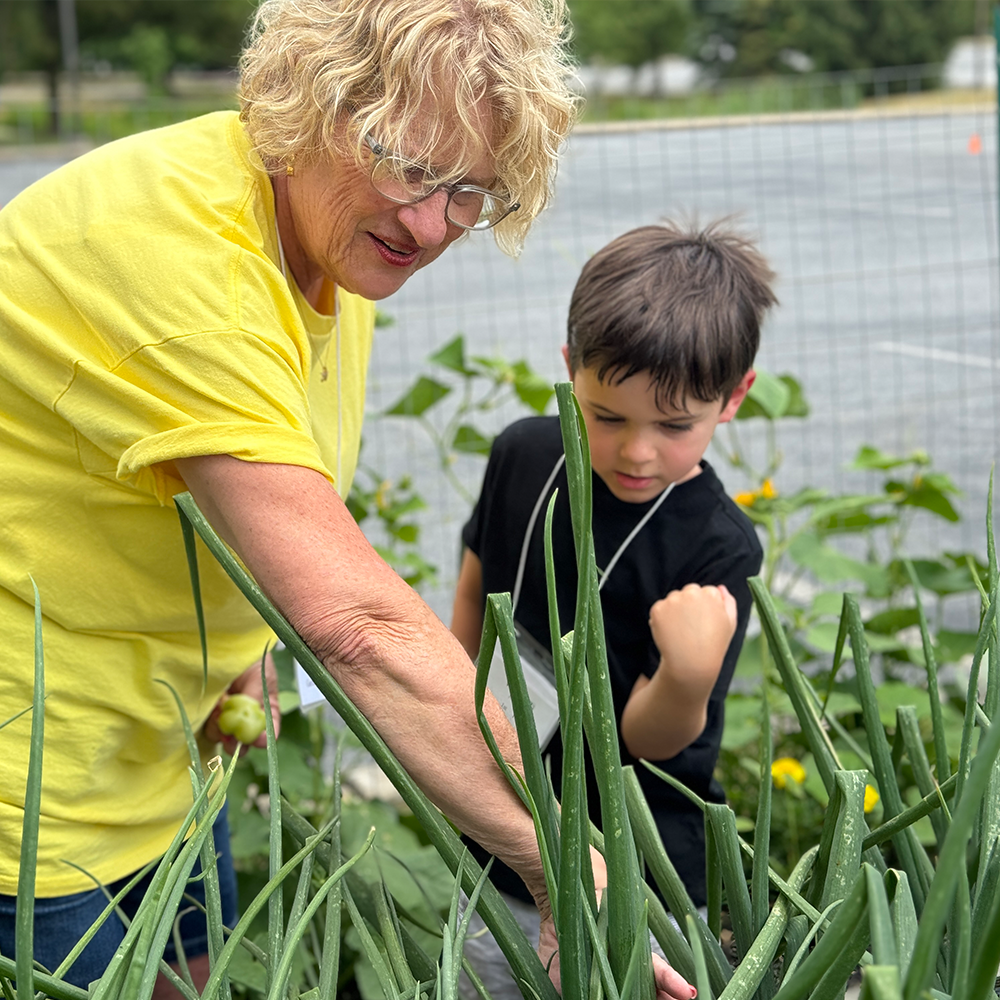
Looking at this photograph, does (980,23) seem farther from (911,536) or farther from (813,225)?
(911,536)

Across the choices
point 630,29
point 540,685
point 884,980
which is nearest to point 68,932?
point 540,685

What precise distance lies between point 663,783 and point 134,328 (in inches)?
33.4

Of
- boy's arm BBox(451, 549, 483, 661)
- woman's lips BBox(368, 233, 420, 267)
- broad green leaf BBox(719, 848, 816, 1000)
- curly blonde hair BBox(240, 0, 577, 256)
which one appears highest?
curly blonde hair BBox(240, 0, 577, 256)

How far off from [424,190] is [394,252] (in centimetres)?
8

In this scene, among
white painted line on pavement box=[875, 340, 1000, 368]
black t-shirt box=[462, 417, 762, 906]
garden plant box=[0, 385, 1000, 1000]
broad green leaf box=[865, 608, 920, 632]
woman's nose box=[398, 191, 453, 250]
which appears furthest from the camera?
white painted line on pavement box=[875, 340, 1000, 368]

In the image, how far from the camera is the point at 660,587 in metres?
1.47

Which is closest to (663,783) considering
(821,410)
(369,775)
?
(369,775)

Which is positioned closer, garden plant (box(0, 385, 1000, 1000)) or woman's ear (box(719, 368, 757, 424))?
garden plant (box(0, 385, 1000, 1000))

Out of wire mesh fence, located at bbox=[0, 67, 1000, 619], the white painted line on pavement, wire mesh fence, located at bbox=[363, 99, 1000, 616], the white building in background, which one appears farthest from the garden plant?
the white building in background

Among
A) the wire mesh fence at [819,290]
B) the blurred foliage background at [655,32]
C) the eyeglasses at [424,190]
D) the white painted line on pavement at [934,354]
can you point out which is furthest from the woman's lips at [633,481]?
the blurred foliage background at [655,32]

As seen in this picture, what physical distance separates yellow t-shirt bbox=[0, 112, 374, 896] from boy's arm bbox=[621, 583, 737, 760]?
0.40 meters

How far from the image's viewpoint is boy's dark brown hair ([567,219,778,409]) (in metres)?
1.38

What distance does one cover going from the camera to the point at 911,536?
13.0 feet

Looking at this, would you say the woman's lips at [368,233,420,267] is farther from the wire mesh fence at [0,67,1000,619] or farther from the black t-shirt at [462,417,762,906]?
the wire mesh fence at [0,67,1000,619]
